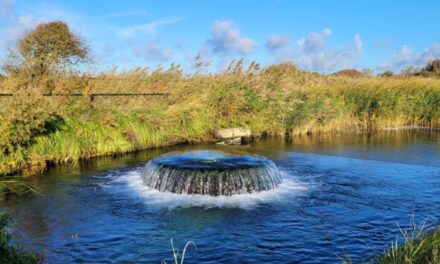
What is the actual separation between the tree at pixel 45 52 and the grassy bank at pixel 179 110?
2.58ft

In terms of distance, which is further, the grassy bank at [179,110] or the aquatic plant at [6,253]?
the grassy bank at [179,110]

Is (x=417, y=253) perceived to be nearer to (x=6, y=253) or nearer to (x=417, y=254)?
(x=417, y=254)

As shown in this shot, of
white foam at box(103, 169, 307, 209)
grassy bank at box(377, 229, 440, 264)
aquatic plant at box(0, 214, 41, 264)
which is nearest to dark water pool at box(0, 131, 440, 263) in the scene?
white foam at box(103, 169, 307, 209)

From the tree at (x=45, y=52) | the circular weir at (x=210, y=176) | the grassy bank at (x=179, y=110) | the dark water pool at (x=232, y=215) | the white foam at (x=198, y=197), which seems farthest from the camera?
the tree at (x=45, y=52)

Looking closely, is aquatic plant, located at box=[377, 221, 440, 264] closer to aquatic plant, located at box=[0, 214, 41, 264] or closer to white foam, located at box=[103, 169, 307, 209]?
aquatic plant, located at box=[0, 214, 41, 264]

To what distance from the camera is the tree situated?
1559 cm

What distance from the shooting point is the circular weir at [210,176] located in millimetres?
9141

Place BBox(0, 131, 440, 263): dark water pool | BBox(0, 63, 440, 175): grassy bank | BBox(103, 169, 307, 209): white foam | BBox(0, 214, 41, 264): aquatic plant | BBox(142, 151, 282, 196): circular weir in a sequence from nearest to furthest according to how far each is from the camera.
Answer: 1. BBox(0, 214, 41, 264): aquatic plant
2. BBox(0, 131, 440, 263): dark water pool
3. BBox(103, 169, 307, 209): white foam
4. BBox(142, 151, 282, 196): circular weir
5. BBox(0, 63, 440, 175): grassy bank

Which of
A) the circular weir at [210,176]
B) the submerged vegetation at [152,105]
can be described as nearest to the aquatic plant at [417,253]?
the circular weir at [210,176]

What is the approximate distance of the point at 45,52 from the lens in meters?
18.3

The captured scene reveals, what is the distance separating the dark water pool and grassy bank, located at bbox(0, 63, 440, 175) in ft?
3.32

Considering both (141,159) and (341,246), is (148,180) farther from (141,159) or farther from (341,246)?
(341,246)

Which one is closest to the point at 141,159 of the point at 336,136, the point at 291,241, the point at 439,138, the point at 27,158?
the point at 27,158

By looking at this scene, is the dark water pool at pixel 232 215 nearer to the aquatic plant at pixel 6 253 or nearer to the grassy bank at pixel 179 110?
the grassy bank at pixel 179 110
